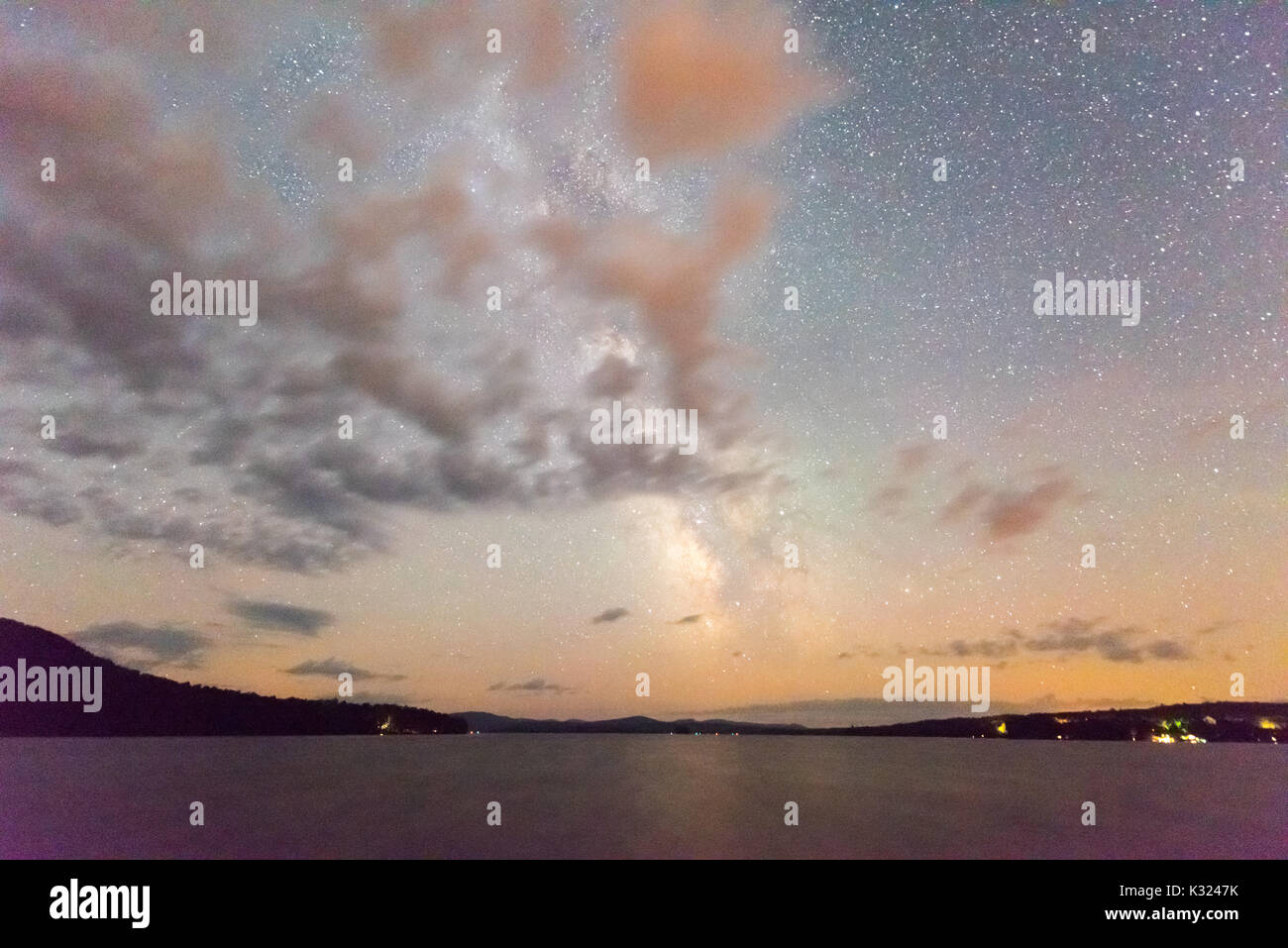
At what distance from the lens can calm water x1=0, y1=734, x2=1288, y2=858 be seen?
32469 millimetres

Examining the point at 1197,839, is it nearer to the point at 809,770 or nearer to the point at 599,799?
the point at 599,799

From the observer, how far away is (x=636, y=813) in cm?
4281

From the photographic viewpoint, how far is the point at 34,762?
94.4 metres

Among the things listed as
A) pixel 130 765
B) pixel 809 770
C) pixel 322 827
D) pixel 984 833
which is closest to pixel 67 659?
pixel 130 765

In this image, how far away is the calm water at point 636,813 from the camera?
3247 cm
